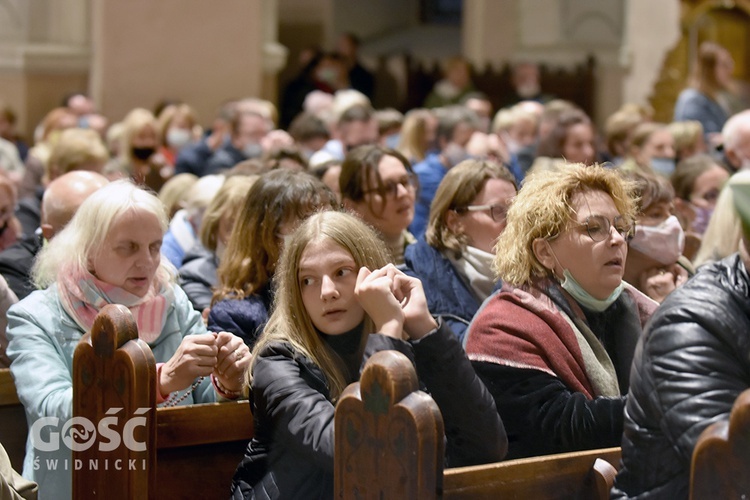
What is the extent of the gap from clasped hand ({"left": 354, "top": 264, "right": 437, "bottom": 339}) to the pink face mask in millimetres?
1705

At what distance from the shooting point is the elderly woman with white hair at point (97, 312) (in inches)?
125

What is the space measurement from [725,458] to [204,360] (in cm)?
143

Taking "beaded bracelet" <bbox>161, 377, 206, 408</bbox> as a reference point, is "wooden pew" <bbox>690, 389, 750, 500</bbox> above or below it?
above

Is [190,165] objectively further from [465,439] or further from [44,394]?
[465,439]

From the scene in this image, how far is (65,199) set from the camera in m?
4.39

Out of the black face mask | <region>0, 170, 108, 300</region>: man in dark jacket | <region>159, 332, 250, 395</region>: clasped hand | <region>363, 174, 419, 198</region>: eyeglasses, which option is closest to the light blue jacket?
<region>159, 332, 250, 395</region>: clasped hand

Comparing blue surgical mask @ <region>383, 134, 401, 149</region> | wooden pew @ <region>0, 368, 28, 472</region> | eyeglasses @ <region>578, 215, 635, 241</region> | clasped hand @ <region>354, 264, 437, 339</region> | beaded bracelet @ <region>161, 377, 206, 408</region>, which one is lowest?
wooden pew @ <region>0, 368, 28, 472</region>

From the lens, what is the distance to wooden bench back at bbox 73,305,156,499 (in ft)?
9.73

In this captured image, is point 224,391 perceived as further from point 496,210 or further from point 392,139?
point 392,139

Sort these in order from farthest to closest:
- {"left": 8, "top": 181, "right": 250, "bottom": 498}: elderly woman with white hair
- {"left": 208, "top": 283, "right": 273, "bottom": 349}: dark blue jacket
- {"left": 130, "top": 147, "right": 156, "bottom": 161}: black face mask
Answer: {"left": 130, "top": 147, "right": 156, "bottom": 161}: black face mask → {"left": 208, "top": 283, "right": 273, "bottom": 349}: dark blue jacket → {"left": 8, "top": 181, "right": 250, "bottom": 498}: elderly woman with white hair

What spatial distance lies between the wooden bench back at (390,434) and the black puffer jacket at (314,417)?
17 centimetres

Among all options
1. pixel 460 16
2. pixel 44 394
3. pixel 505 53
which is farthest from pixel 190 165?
pixel 460 16

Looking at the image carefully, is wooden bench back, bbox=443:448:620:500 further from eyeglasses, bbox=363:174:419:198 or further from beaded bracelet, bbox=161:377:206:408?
eyeglasses, bbox=363:174:419:198

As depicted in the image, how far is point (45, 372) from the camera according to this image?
3.24 m
